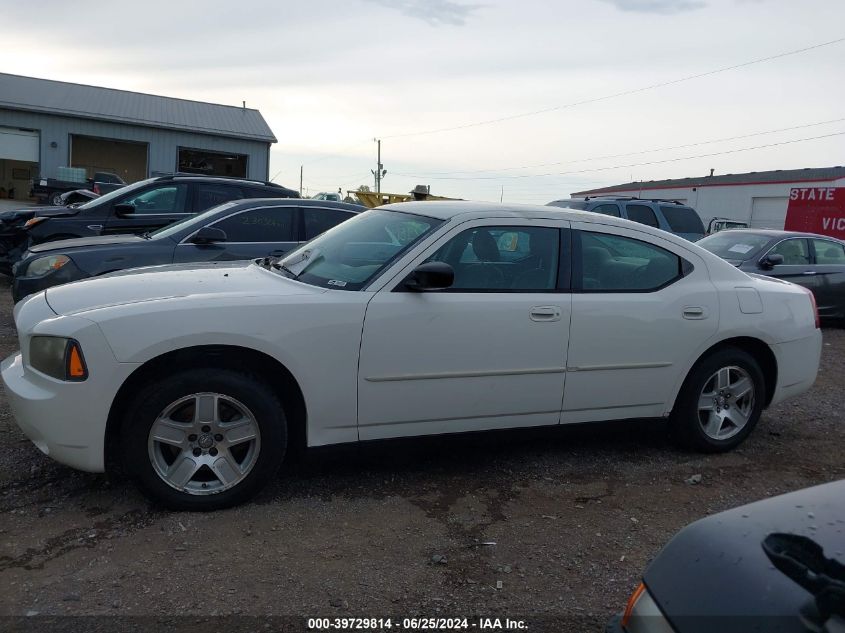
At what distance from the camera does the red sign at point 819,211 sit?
78.8 feet

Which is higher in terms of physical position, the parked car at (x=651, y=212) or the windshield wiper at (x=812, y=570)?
the parked car at (x=651, y=212)

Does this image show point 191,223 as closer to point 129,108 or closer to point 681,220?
point 681,220

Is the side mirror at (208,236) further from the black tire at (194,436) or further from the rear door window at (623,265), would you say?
the rear door window at (623,265)

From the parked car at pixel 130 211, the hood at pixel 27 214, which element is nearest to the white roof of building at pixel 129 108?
the hood at pixel 27 214

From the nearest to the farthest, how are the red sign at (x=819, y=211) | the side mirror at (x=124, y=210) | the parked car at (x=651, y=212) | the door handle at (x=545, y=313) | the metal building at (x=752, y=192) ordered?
1. the door handle at (x=545, y=313)
2. the side mirror at (x=124, y=210)
3. the parked car at (x=651, y=212)
4. the red sign at (x=819, y=211)
5. the metal building at (x=752, y=192)

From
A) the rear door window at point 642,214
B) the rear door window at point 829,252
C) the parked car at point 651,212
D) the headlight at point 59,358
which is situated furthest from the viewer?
the rear door window at point 642,214

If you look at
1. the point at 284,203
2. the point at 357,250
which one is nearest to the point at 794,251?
the point at 284,203

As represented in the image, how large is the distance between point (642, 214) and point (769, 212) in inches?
1210

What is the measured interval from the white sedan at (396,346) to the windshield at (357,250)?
15 millimetres

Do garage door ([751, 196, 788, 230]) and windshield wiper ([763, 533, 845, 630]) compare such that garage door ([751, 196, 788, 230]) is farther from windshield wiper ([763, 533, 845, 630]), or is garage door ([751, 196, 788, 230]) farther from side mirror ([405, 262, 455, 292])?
windshield wiper ([763, 533, 845, 630])

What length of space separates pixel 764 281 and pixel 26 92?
123 ft

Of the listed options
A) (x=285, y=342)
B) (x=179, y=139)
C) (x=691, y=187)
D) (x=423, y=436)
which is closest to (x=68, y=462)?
(x=285, y=342)

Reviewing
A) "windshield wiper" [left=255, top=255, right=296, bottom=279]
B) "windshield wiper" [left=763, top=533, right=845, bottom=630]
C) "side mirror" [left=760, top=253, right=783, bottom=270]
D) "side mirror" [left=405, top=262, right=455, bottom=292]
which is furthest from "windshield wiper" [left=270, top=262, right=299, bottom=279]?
"side mirror" [left=760, top=253, right=783, bottom=270]

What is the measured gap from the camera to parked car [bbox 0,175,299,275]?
9.11 meters
